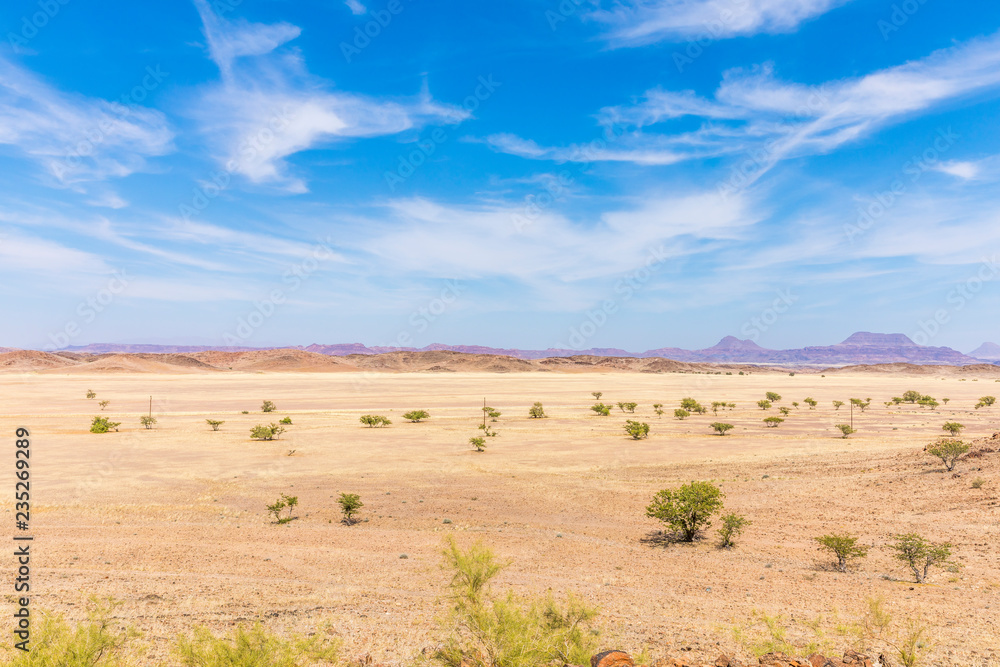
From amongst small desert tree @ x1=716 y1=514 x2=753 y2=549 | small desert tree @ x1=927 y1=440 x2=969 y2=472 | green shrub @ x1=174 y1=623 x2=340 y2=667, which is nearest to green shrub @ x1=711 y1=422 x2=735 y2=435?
small desert tree @ x1=927 y1=440 x2=969 y2=472

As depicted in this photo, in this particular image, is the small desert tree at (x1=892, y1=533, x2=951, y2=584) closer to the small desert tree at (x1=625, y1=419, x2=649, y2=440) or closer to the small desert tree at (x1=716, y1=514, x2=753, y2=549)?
the small desert tree at (x1=716, y1=514, x2=753, y2=549)

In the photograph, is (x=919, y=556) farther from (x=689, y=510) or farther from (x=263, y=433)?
(x=263, y=433)

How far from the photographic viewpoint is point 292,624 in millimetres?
8008

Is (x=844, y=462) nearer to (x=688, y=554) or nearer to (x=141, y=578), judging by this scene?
(x=688, y=554)

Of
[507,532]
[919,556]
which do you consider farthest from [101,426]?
[919,556]

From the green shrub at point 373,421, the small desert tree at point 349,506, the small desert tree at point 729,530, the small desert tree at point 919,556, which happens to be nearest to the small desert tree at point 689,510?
the small desert tree at point 729,530

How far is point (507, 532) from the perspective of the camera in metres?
13.5

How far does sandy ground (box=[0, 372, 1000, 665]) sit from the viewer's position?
830 centimetres

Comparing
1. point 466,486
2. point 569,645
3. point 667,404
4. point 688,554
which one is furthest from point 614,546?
point 667,404

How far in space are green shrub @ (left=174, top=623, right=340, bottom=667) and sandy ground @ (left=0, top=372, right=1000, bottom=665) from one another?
0.65m

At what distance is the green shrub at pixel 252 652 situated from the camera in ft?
18.3

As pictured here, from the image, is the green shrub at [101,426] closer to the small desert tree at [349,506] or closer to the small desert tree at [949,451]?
the small desert tree at [349,506]

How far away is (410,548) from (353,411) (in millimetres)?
36050

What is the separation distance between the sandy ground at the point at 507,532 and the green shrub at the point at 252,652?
651mm
